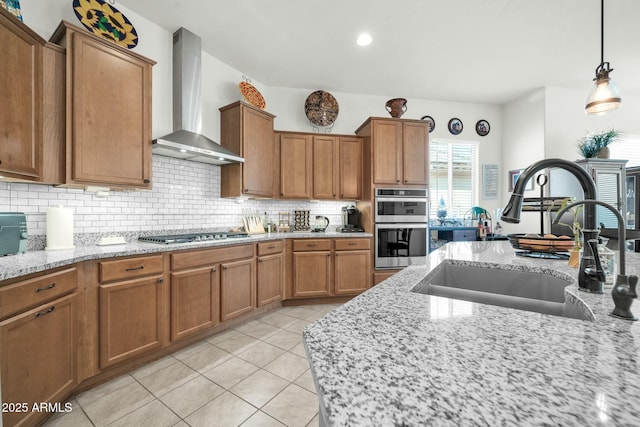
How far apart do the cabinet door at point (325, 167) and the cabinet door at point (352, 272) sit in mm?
867

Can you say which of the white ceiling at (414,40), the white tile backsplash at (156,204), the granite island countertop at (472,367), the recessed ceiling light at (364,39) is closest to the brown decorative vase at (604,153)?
the white ceiling at (414,40)

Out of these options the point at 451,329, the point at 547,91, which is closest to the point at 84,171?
the point at 451,329

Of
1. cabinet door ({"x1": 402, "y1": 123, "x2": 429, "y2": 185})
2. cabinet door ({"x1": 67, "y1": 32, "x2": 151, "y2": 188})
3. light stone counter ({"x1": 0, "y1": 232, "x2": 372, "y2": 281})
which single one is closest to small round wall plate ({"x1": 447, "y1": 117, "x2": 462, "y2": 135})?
cabinet door ({"x1": 402, "y1": 123, "x2": 429, "y2": 185})

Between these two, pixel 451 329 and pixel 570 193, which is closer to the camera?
pixel 451 329

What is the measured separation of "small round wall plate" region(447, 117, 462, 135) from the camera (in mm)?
4742

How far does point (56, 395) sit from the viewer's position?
5.12ft

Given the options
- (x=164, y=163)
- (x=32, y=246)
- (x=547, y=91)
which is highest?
(x=547, y=91)

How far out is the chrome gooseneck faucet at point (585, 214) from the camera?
789 millimetres

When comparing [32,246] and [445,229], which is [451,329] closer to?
[32,246]

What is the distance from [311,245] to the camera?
347 cm

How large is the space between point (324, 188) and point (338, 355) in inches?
135

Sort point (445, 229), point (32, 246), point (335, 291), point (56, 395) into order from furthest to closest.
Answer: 1. point (445, 229)
2. point (335, 291)
3. point (32, 246)
4. point (56, 395)

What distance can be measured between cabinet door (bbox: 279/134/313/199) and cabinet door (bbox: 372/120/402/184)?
0.90m

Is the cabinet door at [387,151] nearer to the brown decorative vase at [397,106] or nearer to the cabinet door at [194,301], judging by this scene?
the brown decorative vase at [397,106]
